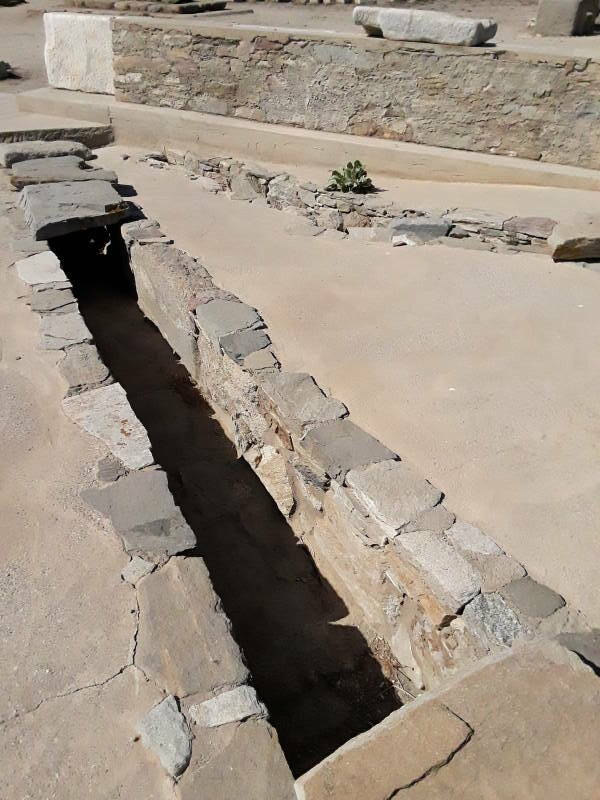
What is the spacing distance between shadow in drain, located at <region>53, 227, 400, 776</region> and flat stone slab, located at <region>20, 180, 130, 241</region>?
95 cm

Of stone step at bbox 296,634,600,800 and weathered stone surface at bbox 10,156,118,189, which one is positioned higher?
stone step at bbox 296,634,600,800

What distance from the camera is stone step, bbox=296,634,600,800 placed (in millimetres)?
2049

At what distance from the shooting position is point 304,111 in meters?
9.16

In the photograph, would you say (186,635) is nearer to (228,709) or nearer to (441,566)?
(228,709)

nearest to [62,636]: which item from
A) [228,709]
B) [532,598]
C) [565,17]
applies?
[228,709]

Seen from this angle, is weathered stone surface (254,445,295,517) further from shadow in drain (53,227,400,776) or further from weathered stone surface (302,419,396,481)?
weathered stone surface (302,419,396,481)

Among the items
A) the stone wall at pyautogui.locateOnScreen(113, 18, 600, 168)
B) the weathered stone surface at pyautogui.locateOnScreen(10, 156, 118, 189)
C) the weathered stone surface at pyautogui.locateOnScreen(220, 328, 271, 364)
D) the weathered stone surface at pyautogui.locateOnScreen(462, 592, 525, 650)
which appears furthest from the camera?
the stone wall at pyautogui.locateOnScreen(113, 18, 600, 168)

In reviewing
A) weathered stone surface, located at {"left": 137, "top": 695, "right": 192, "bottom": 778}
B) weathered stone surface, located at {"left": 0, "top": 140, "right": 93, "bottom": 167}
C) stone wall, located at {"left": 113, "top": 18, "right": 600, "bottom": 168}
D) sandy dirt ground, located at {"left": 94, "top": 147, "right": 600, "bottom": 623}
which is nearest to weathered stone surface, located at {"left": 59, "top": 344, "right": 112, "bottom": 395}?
sandy dirt ground, located at {"left": 94, "top": 147, "right": 600, "bottom": 623}

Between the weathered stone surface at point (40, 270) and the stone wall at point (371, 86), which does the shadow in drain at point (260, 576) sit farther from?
the stone wall at point (371, 86)

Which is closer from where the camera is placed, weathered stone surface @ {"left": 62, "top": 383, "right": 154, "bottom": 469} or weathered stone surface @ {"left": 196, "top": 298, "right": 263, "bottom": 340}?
weathered stone surface @ {"left": 62, "top": 383, "right": 154, "bottom": 469}

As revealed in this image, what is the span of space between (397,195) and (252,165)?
2058mm

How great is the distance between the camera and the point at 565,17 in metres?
9.60

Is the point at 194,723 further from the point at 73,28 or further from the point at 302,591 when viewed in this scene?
the point at 73,28

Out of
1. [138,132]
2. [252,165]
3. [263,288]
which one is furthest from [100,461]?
[138,132]
